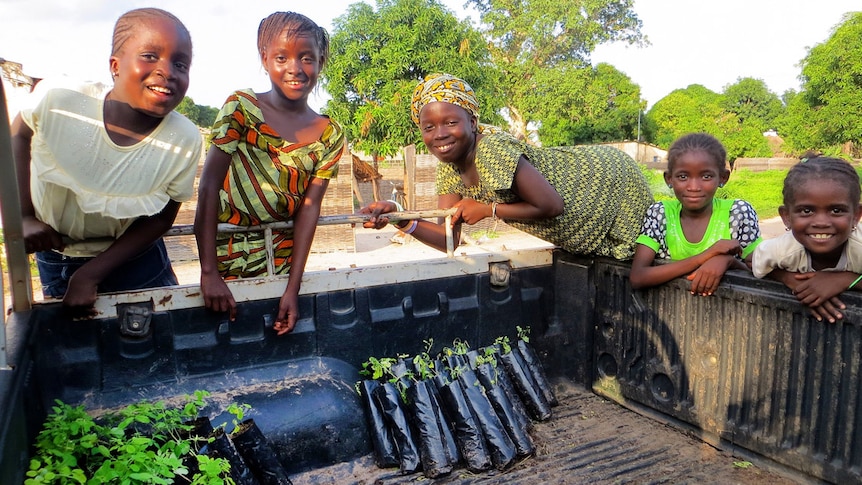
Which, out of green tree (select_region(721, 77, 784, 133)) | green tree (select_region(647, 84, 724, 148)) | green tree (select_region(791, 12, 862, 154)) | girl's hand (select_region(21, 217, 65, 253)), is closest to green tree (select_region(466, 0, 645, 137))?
green tree (select_region(791, 12, 862, 154))

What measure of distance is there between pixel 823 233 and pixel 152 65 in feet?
7.59

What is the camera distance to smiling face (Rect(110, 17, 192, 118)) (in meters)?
1.77

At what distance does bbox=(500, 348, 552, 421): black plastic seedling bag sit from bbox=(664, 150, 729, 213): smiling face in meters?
1.08

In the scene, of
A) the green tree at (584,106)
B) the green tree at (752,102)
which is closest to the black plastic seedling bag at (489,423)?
the green tree at (584,106)

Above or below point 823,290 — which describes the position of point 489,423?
below

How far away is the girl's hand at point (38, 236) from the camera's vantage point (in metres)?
1.81

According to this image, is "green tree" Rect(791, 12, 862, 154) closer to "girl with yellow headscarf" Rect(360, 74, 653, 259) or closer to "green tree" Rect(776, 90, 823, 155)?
"green tree" Rect(776, 90, 823, 155)

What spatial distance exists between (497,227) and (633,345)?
11.6m

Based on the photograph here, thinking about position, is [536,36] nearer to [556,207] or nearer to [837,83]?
[837,83]

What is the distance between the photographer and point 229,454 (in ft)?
5.98

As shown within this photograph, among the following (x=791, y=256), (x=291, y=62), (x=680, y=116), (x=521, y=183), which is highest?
(x=680, y=116)

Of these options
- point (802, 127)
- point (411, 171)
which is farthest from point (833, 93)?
point (411, 171)

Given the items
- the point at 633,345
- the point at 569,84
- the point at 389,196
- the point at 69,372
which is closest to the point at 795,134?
the point at 569,84

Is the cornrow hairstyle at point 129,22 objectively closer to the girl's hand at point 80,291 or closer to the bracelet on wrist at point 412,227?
the girl's hand at point 80,291
